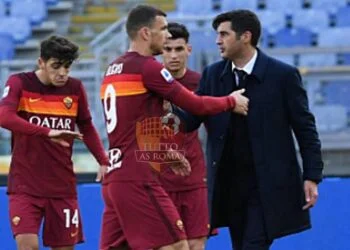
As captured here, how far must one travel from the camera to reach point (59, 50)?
666 centimetres

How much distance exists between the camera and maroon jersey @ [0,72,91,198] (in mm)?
6723

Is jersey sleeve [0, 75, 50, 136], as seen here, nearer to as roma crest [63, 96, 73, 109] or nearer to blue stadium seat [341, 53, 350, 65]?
as roma crest [63, 96, 73, 109]

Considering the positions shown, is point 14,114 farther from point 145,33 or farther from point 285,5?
point 285,5

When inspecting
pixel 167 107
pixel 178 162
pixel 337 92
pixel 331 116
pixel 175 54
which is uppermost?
pixel 175 54

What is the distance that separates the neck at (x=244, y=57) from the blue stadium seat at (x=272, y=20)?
9.16 metres

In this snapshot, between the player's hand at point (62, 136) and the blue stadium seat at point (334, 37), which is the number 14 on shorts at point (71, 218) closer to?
the player's hand at point (62, 136)

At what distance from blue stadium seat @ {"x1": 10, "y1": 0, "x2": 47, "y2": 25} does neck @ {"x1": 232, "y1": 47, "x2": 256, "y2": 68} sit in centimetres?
1043

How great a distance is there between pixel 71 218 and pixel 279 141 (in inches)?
67.7

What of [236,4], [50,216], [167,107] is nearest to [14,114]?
[50,216]

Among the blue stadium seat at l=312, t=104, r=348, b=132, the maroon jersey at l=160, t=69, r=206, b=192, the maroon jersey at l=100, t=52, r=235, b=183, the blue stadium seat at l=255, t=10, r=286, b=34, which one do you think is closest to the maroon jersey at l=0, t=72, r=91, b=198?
the maroon jersey at l=160, t=69, r=206, b=192

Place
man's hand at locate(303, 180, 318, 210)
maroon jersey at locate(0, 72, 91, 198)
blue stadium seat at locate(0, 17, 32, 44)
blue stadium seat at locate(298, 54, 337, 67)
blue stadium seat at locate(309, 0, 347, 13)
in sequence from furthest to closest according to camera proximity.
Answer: blue stadium seat at locate(0, 17, 32, 44) < blue stadium seat at locate(309, 0, 347, 13) < blue stadium seat at locate(298, 54, 337, 67) < maroon jersey at locate(0, 72, 91, 198) < man's hand at locate(303, 180, 318, 210)

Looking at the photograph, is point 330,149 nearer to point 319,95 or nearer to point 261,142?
point 319,95

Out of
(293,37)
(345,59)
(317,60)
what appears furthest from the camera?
(293,37)

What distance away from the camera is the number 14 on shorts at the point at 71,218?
6867mm
